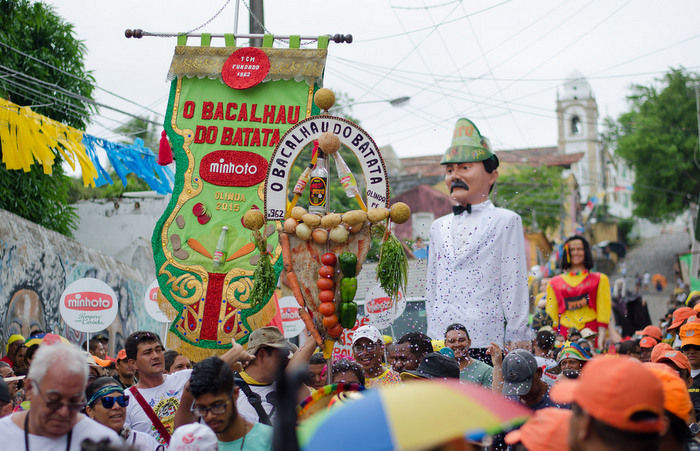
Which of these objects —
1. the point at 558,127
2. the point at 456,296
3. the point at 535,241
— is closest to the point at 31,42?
the point at 456,296

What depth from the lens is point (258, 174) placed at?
22.0 feet

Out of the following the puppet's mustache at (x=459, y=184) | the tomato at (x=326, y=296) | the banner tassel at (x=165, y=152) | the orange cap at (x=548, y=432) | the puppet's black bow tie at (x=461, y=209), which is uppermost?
the banner tassel at (x=165, y=152)

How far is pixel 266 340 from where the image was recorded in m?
5.26

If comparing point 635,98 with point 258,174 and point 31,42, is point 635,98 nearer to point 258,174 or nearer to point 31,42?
point 31,42

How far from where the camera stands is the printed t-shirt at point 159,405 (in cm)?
489

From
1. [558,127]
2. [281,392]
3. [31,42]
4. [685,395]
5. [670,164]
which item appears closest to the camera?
[281,392]

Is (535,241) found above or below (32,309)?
above

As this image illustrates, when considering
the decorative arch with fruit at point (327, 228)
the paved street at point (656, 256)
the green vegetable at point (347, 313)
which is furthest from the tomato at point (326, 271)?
the paved street at point (656, 256)

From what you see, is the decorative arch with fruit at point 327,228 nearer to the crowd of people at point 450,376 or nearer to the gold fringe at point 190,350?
the crowd of people at point 450,376

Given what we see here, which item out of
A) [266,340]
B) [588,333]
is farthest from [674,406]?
[588,333]

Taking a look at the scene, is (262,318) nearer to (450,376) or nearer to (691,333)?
(450,376)

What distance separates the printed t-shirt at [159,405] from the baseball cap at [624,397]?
125 inches

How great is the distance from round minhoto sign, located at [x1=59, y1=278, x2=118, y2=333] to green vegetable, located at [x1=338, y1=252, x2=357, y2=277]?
4.54 meters

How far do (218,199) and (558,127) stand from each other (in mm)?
61582
